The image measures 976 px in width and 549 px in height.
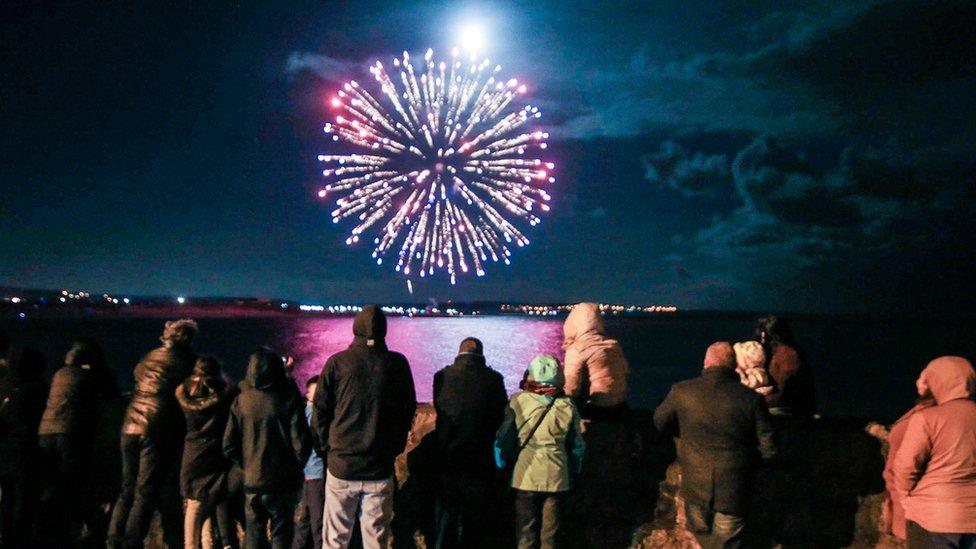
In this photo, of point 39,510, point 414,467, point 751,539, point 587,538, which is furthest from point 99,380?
point 751,539

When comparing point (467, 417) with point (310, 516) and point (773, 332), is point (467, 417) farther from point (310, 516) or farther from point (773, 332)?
point (773, 332)

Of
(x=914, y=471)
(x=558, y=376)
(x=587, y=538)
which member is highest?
(x=558, y=376)

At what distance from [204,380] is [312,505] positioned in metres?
1.14

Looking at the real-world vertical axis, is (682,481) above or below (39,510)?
above

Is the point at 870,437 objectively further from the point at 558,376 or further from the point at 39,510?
the point at 39,510

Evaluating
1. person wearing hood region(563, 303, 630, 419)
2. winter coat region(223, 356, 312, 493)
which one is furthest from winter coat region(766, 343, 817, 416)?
winter coat region(223, 356, 312, 493)

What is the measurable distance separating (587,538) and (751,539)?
43.6 inches

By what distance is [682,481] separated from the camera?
4945 millimetres

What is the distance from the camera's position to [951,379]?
428 cm

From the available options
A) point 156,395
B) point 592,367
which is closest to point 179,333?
point 156,395

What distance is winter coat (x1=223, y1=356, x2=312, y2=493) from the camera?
5.18 metres

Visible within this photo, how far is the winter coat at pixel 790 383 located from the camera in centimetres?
566

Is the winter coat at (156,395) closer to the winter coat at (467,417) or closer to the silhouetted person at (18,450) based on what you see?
the silhouetted person at (18,450)

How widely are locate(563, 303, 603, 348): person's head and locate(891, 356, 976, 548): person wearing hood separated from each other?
2.09 metres
